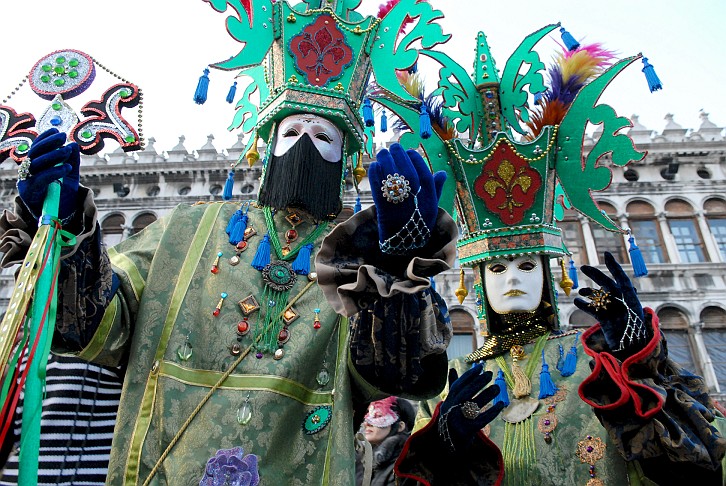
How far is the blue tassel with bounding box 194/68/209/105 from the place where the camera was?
3.40 meters

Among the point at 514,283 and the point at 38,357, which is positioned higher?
the point at 514,283

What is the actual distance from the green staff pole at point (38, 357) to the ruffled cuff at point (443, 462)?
6.69 ft

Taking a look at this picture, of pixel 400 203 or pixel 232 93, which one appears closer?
pixel 400 203

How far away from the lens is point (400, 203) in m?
1.71

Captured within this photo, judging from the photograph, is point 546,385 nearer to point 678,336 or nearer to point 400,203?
point 400,203

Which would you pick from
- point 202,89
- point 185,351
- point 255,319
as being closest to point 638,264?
point 255,319

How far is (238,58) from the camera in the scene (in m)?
3.19

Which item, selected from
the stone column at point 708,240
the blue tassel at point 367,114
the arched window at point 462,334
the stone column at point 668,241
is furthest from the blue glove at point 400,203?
the stone column at point 708,240

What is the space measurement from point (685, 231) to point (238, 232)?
608 inches

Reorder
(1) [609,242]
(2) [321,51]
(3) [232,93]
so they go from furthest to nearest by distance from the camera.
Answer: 1. (1) [609,242]
2. (3) [232,93]
3. (2) [321,51]

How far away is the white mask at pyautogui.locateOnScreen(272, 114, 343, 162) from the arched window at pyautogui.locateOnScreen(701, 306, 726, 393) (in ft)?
42.4

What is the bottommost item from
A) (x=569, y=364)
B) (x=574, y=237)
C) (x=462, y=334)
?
(x=569, y=364)

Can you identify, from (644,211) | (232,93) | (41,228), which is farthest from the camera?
(644,211)

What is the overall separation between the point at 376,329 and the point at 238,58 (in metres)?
2.04
